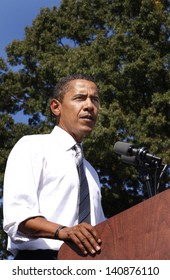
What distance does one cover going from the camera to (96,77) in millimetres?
17531

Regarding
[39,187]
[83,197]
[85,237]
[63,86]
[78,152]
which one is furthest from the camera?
[63,86]

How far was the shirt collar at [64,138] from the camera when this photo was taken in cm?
316

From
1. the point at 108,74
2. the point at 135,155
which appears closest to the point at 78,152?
the point at 135,155

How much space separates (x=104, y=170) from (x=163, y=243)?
1650 centimetres

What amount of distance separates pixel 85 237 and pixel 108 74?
15.5m

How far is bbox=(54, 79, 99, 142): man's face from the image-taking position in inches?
128

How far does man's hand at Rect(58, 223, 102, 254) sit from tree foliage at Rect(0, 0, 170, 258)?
43.9ft

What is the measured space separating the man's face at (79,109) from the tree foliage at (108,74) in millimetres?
12471

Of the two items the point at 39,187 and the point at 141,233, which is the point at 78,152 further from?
the point at 141,233

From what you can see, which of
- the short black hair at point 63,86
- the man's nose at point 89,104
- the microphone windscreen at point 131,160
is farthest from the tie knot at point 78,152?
the microphone windscreen at point 131,160

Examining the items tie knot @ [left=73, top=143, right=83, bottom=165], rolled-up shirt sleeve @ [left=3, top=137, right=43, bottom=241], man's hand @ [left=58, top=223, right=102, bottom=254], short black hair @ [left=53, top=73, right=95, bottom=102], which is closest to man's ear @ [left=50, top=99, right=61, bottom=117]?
short black hair @ [left=53, top=73, right=95, bottom=102]

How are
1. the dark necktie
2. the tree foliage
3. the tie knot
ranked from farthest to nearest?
the tree foliage
the tie knot
the dark necktie

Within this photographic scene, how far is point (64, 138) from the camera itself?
321 centimetres

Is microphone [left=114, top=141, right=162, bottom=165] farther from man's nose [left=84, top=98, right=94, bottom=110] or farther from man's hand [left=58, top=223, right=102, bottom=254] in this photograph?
man's hand [left=58, top=223, right=102, bottom=254]
